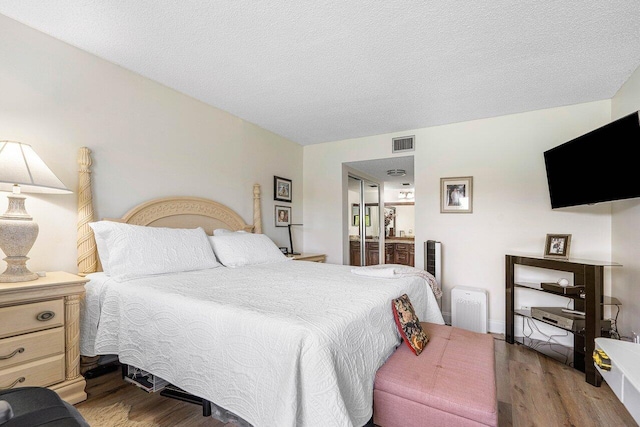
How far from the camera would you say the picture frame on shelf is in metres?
4.21

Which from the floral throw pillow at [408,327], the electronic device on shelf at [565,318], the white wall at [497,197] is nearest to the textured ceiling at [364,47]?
the white wall at [497,197]

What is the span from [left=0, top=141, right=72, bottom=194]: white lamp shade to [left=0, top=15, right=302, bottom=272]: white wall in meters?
0.29

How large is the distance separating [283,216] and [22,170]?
2.89 metres

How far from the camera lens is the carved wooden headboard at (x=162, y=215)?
7.27 ft

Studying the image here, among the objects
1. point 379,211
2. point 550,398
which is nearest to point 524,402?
point 550,398

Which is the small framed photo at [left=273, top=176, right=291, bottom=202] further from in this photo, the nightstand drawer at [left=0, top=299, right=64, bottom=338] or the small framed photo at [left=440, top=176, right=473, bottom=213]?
the nightstand drawer at [left=0, top=299, right=64, bottom=338]

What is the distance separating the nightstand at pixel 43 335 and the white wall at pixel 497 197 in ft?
11.4

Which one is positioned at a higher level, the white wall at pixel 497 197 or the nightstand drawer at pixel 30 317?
the white wall at pixel 497 197

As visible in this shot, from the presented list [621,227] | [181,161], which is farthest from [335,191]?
[621,227]

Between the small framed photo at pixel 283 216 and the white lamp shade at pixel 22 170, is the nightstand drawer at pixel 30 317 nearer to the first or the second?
the white lamp shade at pixel 22 170

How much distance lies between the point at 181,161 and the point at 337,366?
2553mm

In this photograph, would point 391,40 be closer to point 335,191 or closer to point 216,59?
point 216,59

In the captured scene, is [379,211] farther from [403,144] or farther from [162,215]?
[162,215]

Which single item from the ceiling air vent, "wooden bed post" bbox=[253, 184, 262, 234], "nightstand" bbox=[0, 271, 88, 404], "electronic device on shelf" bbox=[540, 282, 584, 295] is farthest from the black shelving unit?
"nightstand" bbox=[0, 271, 88, 404]
